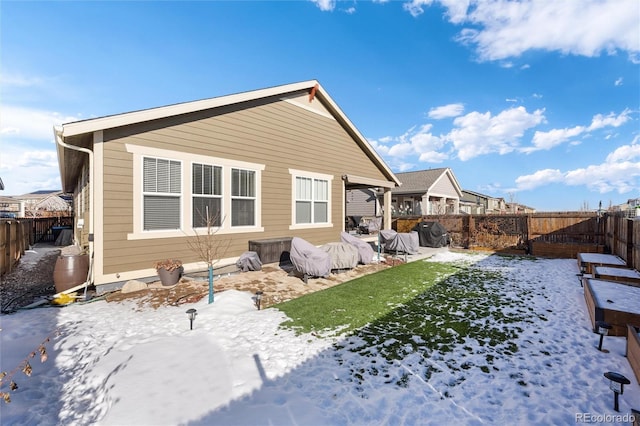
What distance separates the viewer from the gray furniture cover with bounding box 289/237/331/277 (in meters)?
7.08

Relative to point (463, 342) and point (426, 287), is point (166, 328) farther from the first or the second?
point (426, 287)

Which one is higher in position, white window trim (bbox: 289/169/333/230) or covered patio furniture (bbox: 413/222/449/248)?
white window trim (bbox: 289/169/333/230)

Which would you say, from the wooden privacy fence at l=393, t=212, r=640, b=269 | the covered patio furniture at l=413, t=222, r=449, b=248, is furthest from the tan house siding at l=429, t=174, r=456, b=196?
the covered patio furniture at l=413, t=222, r=449, b=248

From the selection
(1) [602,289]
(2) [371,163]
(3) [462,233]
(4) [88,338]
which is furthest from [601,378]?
(3) [462,233]

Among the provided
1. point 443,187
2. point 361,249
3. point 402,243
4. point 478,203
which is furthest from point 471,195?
point 361,249

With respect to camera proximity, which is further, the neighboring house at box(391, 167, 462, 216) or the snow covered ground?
the neighboring house at box(391, 167, 462, 216)

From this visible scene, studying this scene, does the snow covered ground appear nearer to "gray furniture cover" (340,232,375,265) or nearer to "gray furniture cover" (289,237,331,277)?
"gray furniture cover" (289,237,331,277)

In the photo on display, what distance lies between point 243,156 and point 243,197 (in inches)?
49.3

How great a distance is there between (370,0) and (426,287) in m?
11.2

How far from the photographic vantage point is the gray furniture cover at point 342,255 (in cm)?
796

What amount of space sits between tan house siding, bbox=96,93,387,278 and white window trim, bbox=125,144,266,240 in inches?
3.3

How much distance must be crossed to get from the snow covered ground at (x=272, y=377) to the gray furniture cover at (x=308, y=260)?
2.53m

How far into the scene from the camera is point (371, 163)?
12.9 m

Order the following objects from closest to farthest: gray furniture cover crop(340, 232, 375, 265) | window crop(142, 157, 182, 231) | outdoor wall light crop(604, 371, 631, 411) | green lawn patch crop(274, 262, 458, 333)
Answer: outdoor wall light crop(604, 371, 631, 411)
green lawn patch crop(274, 262, 458, 333)
window crop(142, 157, 182, 231)
gray furniture cover crop(340, 232, 375, 265)
